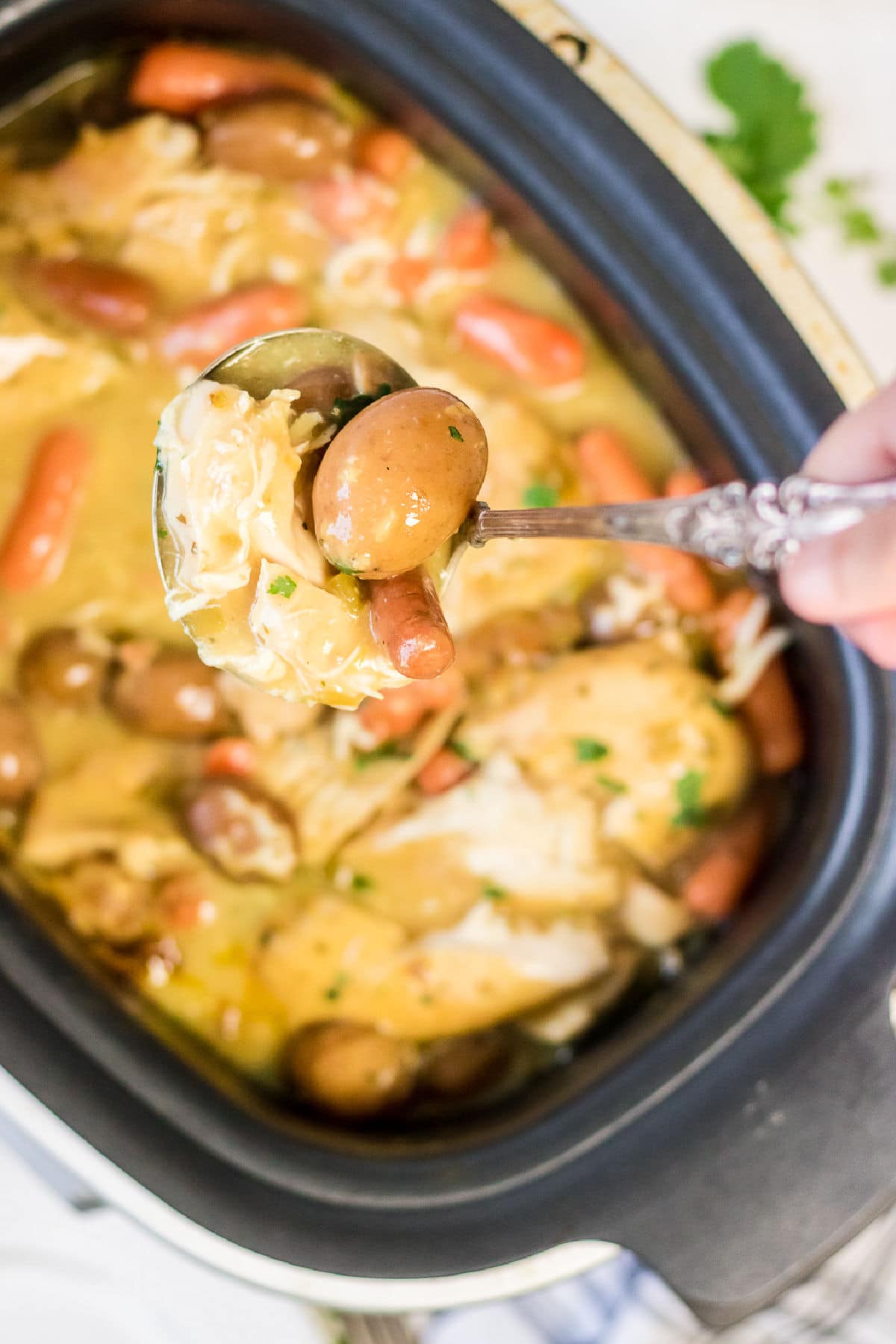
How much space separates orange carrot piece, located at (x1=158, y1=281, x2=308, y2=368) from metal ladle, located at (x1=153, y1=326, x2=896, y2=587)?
65 centimetres

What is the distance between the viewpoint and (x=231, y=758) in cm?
206

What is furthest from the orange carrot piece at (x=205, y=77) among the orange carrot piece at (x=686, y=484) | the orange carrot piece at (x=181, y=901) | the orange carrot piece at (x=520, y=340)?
the orange carrot piece at (x=181, y=901)

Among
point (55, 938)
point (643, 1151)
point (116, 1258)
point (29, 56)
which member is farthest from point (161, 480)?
point (116, 1258)

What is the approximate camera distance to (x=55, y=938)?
6.17 ft

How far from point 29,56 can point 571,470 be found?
1227 mm

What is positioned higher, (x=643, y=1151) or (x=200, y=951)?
(x=643, y=1151)

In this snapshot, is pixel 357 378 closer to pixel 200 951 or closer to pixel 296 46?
pixel 296 46

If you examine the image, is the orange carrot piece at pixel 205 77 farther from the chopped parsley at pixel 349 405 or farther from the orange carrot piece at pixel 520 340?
the chopped parsley at pixel 349 405

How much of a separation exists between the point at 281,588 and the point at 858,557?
665 millimetres

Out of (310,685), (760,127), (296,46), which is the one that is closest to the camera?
(310,685)

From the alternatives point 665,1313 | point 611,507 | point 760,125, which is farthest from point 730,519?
point 665,1313

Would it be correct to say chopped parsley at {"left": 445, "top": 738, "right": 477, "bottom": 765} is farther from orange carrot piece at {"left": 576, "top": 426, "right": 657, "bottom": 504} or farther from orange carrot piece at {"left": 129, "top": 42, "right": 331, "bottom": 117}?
orange carrot piece at {"left": 129, "top": 42, "right": 331, "bottom": 117}

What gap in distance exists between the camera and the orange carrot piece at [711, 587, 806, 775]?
203 cm

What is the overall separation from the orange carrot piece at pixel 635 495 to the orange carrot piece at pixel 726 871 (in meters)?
0.45
